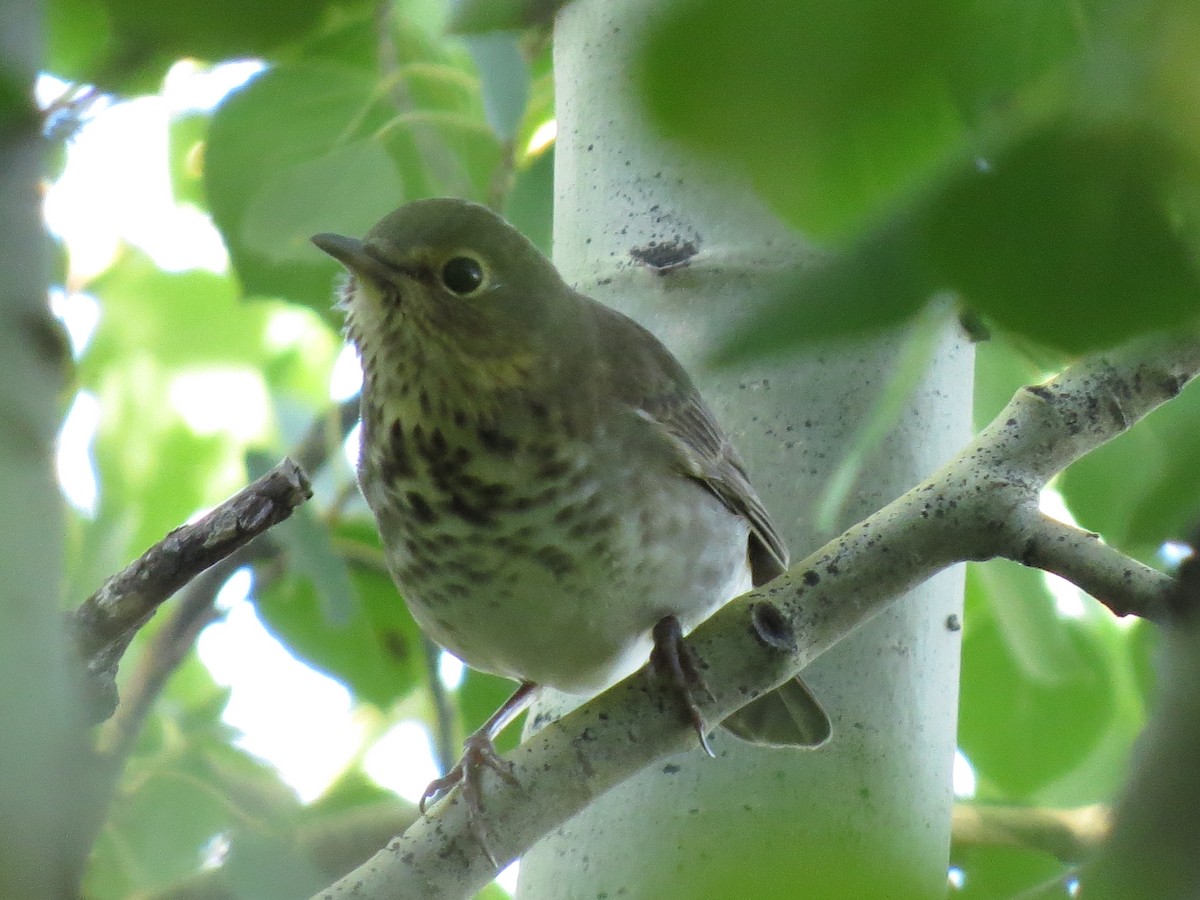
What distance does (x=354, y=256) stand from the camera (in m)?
2.03

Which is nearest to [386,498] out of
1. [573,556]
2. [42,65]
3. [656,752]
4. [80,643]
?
[573,556]

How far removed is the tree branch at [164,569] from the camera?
1.42 metres

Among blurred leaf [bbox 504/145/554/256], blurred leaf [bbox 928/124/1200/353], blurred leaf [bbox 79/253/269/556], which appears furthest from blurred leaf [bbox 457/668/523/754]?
blurred leaf [bbox 928/124/1200/353]

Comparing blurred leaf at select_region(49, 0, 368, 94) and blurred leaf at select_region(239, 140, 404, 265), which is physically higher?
blurred leaf at select_region(239, 140, 404, 265)

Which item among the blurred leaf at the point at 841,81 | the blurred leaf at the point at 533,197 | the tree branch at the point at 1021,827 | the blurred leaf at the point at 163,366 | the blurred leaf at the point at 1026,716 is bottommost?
the blurred leaf at the point at 841,81

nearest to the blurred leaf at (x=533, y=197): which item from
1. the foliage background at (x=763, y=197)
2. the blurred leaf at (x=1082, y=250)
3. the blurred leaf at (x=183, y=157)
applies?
the foliage background at (x=763, y=197)

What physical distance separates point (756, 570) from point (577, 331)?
0.54m

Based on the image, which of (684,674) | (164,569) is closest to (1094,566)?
(684,674)

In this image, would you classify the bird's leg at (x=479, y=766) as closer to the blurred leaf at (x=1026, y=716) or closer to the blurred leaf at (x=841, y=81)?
the blurred leaf at (x=1026, y=716)

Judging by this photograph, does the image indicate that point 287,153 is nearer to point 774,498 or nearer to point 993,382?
point 774,498

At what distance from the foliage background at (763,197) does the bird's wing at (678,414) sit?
0.38 metres

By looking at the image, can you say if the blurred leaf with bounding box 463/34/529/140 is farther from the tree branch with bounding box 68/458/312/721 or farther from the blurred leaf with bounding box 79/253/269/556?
the blurred leaf with bounding box 79/253/269/556

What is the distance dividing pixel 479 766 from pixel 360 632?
1.25m

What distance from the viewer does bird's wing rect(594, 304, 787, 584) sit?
7.08ft
